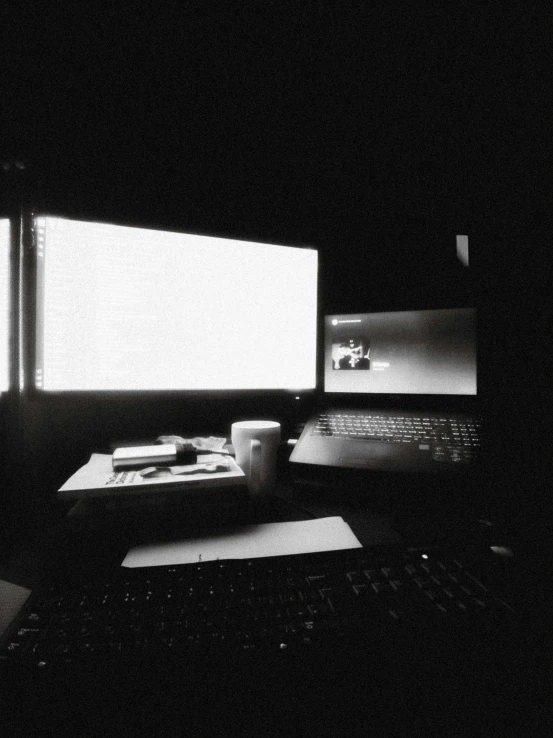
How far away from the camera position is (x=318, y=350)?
2.94ft

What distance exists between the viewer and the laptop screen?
823 millimetres

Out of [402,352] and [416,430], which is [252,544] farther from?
[402,352]

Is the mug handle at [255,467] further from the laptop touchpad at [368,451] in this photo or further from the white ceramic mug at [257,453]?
the laptop touchpad at [368,451]

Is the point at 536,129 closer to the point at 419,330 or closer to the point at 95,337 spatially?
the point at 419,330

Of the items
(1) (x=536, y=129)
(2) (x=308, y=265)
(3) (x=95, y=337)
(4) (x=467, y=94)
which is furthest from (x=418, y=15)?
(3) (x=95, y=337)

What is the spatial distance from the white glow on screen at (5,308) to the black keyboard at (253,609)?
43 centimetres

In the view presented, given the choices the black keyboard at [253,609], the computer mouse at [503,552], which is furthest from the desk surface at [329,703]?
the computer mouse at [503,552]

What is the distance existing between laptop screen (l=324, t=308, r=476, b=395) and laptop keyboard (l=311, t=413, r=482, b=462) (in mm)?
87

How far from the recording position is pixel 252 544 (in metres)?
0.54

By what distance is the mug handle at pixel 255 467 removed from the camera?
2.19 ft

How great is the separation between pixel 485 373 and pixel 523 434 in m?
0.15

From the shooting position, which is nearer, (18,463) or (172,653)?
(172,653)

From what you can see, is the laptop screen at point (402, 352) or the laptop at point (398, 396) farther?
the laptop screen at point (402, 352)

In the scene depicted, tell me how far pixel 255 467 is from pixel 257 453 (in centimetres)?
2
